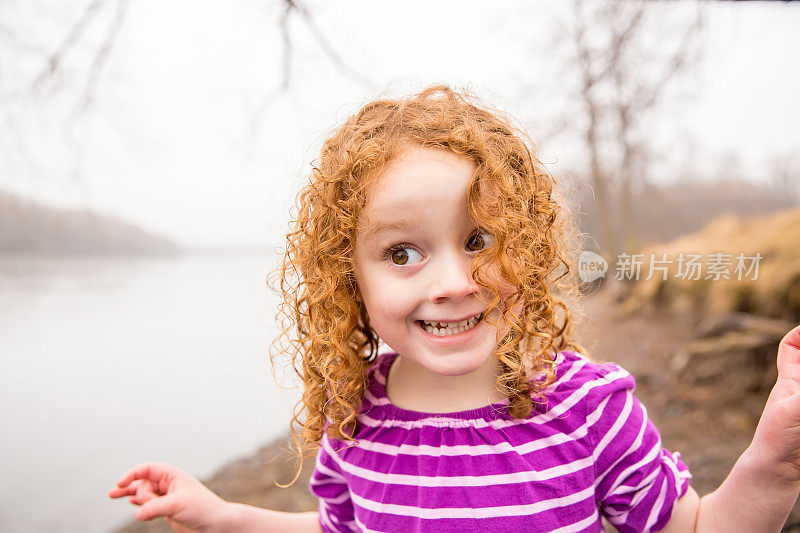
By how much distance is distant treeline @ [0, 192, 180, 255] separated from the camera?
68.5 inches

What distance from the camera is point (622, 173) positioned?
117 cm

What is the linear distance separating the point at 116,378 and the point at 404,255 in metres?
1.80

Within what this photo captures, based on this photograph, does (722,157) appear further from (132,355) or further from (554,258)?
(132,355)

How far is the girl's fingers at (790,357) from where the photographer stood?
22.8 inches

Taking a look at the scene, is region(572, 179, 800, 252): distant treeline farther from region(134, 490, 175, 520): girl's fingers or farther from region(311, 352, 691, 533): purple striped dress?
region(134, 490, 175, 520): girl's fingers

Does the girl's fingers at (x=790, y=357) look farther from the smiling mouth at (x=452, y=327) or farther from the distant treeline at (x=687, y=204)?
the distant treeline at (x=687, y=204)

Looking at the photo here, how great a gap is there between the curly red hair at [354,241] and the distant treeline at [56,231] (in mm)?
1272

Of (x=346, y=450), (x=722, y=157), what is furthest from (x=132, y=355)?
(x=722, y=157)

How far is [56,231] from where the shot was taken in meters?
1.80

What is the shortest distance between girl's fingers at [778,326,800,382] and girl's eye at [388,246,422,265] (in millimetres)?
432

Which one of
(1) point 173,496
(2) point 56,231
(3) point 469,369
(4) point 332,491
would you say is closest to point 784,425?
(3) point 469,369

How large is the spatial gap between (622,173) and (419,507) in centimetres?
87

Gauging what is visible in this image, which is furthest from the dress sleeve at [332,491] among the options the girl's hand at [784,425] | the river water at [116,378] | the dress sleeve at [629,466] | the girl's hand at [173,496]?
the river water at [116,378]

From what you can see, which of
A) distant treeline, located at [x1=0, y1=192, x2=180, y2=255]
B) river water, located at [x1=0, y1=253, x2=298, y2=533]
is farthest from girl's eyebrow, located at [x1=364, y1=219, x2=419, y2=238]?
distant treeline, located at [x1=0, y1=192, x2=180, y2=255]
